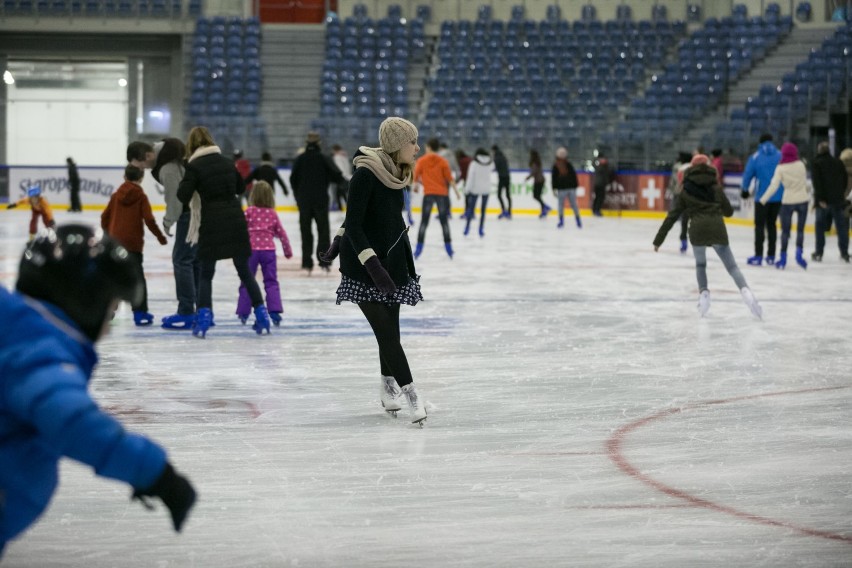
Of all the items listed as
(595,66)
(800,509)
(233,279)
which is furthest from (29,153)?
(800,509)

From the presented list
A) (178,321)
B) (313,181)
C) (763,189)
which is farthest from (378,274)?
(763,189)

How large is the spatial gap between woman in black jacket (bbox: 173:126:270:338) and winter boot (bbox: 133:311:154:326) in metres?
1.02

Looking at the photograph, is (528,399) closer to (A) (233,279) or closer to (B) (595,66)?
(A) (233,279)

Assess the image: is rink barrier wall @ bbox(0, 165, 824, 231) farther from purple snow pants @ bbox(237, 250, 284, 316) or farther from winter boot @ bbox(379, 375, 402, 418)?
winter boot @ bbox(379, 375, 402, 418)

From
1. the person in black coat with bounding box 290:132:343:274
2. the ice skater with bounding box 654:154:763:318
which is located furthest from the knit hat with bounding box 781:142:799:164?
the person in black coat with bounding box 290:132:343:274

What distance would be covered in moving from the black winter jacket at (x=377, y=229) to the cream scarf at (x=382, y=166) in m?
0.03

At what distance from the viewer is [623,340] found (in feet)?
28.5

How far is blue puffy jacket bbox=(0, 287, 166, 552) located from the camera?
1894mm

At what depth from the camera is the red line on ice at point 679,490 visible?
13.2 ft

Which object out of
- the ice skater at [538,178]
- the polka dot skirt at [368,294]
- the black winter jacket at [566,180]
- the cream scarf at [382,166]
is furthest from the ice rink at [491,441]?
the ice skater at [538,178]

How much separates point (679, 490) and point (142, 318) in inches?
216

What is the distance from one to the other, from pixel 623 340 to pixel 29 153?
27.5 metres

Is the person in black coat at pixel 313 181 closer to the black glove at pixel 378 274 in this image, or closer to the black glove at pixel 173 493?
the black glove at pixel 378 274

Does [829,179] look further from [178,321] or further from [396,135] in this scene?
[396,135]
